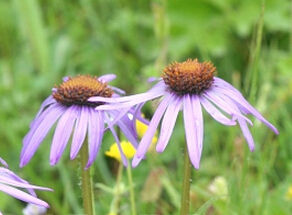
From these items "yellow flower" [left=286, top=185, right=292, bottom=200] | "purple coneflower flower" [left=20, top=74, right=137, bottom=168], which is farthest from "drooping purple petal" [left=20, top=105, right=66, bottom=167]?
"yellow flower" [left=286, top=185, right=292, bottom=200]

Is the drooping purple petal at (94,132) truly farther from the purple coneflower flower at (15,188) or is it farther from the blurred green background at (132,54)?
the blurred green background at (132,54)

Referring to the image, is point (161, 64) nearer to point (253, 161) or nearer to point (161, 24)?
point (161, 24)

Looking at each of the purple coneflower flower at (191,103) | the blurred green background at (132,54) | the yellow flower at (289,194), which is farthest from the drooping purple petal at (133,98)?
the blurred green background at (132,54)

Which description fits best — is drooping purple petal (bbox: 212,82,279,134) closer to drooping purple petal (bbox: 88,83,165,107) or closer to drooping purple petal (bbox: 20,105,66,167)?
drooping purple petal (bbox: 88,83,165,107)

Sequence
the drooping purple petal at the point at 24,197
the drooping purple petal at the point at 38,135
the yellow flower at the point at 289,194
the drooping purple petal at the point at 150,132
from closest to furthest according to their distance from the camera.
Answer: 1. the drooping purple petal at the point at 24,197
2. the drooping purple petal at the point at 150,132
3. the drooping purple petal at the point at 38,135
4. the yellow flower at the point at 289,194

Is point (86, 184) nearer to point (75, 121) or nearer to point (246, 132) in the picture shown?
point (75, 121)

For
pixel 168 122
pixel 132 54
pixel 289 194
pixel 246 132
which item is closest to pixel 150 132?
pixel 168 122

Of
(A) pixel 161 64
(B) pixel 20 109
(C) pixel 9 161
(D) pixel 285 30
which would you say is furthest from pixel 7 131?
(D) pixel 285 30
